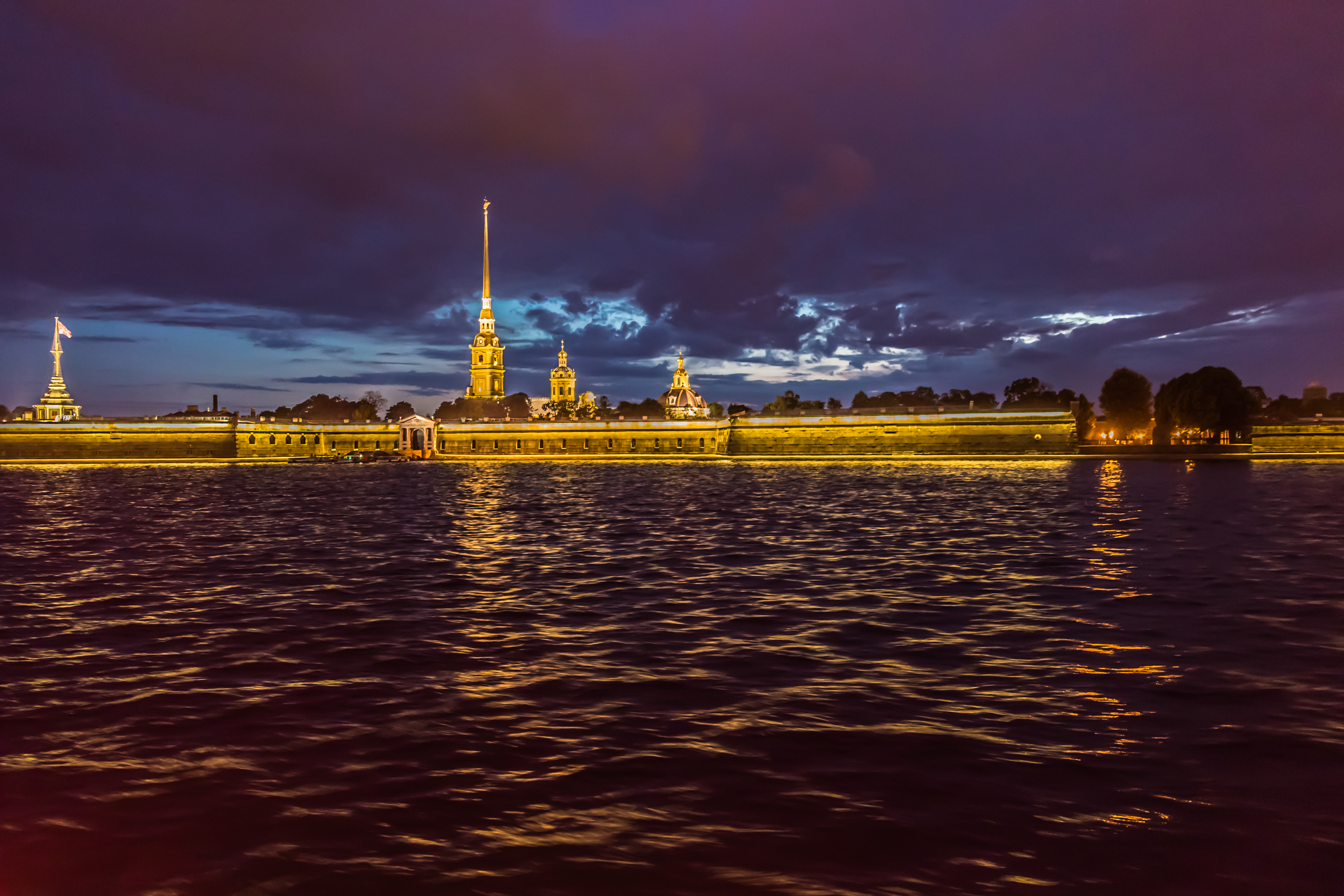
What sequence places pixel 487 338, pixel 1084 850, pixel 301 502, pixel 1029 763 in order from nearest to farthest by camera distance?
pixel 1084 850 → pixel 1029 763 → pixel 301 502 → pixel 487 338

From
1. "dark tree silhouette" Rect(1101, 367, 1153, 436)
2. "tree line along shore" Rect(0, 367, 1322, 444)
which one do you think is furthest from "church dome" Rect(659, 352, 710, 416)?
"dark tree silhouette" Rect(1101, 367, 1153, 436)

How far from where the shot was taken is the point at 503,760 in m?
7.47

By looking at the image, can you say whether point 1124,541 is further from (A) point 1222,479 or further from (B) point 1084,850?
(A) point 1222,479

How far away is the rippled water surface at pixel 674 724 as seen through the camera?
5.68m

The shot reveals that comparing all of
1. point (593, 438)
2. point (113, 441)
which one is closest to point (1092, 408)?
point (593, 438)

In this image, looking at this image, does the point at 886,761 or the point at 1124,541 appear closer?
the point at 886,761

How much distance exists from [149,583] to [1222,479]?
68.8m

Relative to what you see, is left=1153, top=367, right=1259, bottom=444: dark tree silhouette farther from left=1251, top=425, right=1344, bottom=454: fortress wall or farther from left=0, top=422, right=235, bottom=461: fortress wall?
left=0, top=422, right=235, bottom=461: fortress wall

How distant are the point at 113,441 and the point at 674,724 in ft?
443

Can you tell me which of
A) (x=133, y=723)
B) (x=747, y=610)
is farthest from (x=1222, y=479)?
(x=133, y=723)

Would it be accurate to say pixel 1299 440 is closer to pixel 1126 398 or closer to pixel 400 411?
pixel 1126 398

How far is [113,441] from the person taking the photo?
117250mm

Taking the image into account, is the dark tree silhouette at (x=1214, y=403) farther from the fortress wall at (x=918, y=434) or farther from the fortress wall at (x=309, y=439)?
the fortress wall at (x=309, y=439)

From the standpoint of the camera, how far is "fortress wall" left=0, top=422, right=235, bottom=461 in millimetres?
114250
